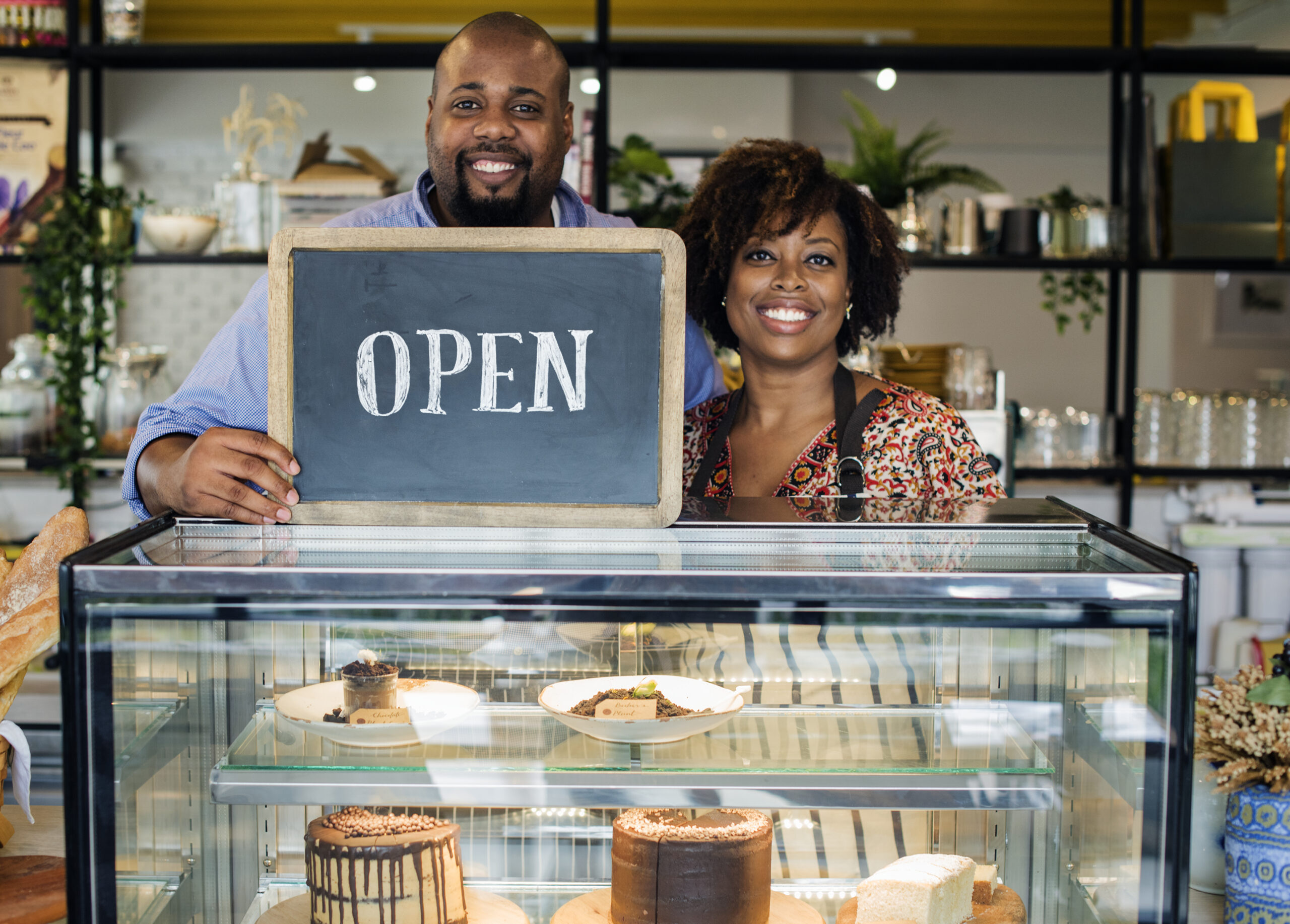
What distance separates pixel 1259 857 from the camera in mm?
1079

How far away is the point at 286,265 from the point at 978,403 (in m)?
2.65

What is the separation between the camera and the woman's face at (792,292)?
5.54 ft

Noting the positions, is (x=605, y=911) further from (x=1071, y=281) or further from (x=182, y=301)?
(x=182, y=301)

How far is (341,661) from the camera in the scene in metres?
1.07

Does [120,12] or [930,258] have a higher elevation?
[120,12]

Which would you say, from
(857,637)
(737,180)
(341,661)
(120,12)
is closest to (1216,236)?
(737,180)

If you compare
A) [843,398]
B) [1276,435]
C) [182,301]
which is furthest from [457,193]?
[182,301]

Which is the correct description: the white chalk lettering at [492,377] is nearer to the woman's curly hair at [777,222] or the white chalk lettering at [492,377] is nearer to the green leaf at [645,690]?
the green leaf at [645,690]

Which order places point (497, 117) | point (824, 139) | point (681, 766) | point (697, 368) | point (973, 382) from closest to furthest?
point (681, 766), point (497, 117), point (697, 368), point (973, 382), point (824, 139)

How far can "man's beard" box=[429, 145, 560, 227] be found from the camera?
61.5 inches

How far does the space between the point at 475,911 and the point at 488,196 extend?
97cm

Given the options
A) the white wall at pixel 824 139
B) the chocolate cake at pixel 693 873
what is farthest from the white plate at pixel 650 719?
the white wall at pixel 824 139

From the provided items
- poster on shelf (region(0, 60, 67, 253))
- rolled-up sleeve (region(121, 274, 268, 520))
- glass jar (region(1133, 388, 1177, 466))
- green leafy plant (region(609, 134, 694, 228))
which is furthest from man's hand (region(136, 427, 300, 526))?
glass jar (region(1133, 388, 1177, 466))

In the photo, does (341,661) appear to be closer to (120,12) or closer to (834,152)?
(120,12)
